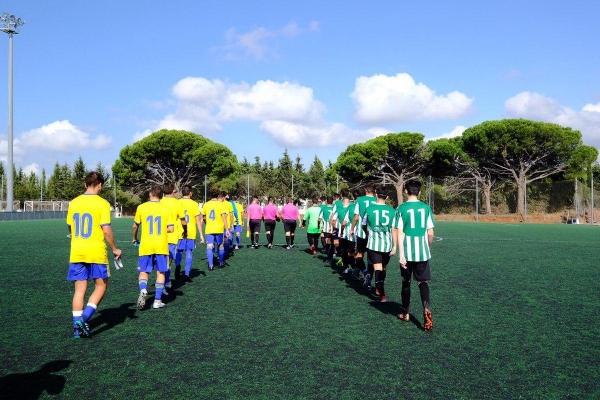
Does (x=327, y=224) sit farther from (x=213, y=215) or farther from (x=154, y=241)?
(x=154, y=241)

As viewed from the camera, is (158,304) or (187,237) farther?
(187,237)

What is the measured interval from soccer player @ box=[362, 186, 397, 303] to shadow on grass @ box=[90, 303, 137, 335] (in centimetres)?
343

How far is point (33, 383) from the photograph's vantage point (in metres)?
3.82

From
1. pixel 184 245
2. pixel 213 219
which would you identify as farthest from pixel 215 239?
pixel 184 245

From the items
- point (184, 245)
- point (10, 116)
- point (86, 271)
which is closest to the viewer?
point (86, 271)

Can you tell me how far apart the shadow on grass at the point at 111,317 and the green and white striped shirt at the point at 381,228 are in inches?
138

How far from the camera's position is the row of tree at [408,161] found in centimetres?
3950

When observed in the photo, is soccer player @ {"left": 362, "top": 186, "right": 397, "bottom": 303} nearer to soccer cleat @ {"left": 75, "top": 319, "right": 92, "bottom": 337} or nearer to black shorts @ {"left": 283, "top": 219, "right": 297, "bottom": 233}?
soccer cleat @ {"left": 75, "top": 319, "right": 92, "bottom": 337}

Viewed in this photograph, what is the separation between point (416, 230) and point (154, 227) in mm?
3458

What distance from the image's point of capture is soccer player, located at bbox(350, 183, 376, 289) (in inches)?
313

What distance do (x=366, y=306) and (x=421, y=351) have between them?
2101mm

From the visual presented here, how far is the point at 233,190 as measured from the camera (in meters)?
55.1

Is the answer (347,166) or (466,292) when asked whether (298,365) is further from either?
(347,166)

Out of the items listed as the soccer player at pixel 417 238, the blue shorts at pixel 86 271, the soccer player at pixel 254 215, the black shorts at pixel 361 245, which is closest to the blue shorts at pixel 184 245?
the black shorts at pixel 361 245
